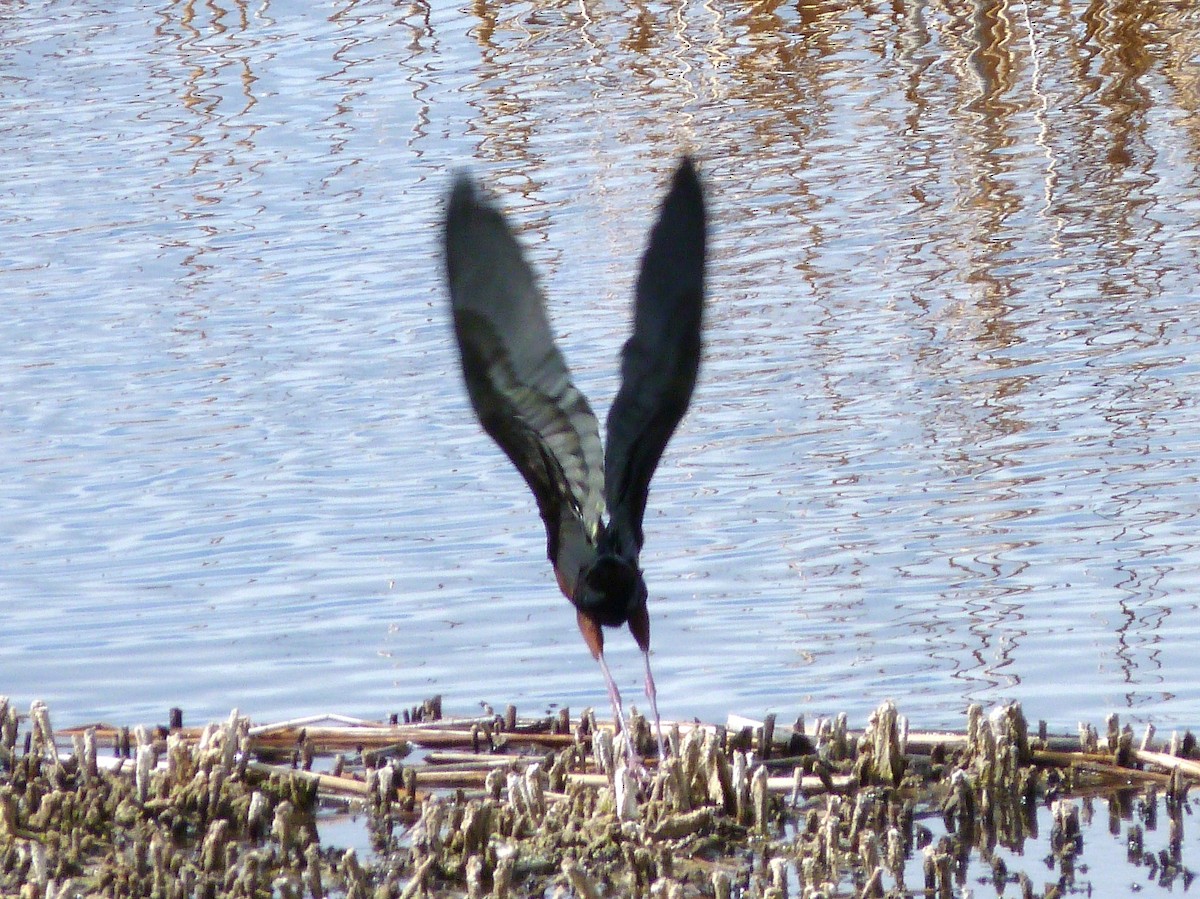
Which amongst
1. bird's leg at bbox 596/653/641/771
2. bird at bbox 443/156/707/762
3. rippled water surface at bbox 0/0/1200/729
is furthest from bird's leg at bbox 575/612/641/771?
rippled water surface at bbox 0/0/1200/729

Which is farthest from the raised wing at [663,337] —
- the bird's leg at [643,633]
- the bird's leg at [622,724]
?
the bird's leg at [622,724]

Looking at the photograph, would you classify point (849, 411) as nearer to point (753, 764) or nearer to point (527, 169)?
point (753, 764)

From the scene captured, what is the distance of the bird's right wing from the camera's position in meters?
5.25

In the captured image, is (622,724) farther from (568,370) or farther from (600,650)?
(568,370)

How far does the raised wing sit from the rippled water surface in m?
1.54

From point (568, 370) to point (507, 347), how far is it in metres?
0.16

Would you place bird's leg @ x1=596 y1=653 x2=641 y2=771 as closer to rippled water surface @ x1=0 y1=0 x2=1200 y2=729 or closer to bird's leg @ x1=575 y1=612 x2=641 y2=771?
bird's leg @ x1=575 y1=612 x2=641 y2=771

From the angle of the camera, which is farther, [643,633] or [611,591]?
[643,633]

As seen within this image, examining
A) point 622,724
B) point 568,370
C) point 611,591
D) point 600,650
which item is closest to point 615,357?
point 600,650

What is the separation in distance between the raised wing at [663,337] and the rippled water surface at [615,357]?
1.54 metres

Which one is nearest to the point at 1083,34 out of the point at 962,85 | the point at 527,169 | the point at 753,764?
the point at 962,85

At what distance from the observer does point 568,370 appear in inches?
211

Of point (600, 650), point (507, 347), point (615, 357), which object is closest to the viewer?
point (507, 347)

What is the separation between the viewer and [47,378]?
10953mm
